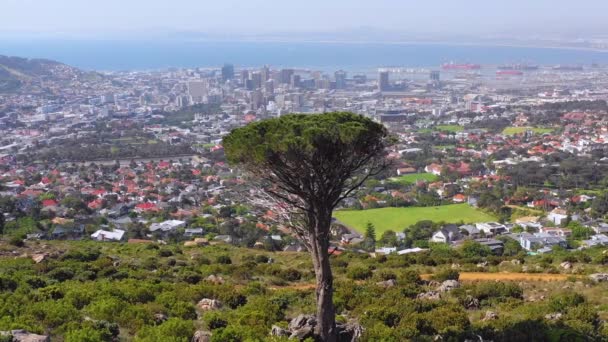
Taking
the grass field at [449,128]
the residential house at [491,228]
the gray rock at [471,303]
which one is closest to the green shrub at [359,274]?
the gray rock at [471,303]

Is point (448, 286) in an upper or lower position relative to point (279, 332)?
lower

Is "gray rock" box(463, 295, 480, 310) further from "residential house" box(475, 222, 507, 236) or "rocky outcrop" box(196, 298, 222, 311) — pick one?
"residential house" box(475, 222, 507, 236)

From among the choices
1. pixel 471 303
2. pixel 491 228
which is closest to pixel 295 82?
pixel 491 228

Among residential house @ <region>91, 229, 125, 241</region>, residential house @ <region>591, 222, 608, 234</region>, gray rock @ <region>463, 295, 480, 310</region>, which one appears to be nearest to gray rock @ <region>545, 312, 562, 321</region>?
gray rock @ <region>463, 295, 480, 310</region>

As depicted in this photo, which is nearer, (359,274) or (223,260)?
(359,274)

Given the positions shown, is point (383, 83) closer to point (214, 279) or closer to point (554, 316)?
point (214, 279)

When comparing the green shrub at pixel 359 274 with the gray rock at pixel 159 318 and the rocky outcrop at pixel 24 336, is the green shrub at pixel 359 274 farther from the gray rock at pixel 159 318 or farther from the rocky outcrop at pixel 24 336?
the rocky outcrop at pixel 24 336
